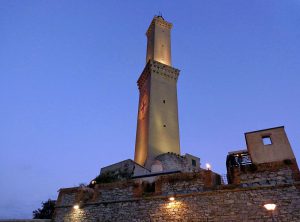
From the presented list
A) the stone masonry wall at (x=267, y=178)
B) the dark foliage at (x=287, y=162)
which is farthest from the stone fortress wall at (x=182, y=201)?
the dark foliage at (x=287, y=162)

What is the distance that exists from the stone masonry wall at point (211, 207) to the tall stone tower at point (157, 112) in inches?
386

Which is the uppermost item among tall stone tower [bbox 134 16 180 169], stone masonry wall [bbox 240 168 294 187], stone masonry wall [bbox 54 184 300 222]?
tall stone tower [bbox 134 16 180 169]

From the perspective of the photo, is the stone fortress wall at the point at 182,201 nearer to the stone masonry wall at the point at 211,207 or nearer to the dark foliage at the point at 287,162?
the stone masonry wall at the point at 211,207

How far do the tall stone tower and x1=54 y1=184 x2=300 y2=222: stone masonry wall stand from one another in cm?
981

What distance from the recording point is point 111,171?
1897 centimetres

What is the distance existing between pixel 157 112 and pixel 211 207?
51.0 ft

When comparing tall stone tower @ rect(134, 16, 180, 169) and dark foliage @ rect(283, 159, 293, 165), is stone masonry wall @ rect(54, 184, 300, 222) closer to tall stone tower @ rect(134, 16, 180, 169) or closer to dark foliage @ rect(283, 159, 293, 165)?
dark foliage @ rect(283, 159, 293, 165)

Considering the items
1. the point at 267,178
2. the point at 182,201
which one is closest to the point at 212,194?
the point at 182,201

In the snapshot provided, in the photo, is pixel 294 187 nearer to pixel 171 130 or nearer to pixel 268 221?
pixel 268 221

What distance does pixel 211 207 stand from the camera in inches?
398

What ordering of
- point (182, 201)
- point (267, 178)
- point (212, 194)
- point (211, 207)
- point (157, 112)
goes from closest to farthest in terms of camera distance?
point (267, 178), point (211, 207), point (212, 194), point (182, 201), point (157, 112)

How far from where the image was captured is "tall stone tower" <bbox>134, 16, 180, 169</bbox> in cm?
2330

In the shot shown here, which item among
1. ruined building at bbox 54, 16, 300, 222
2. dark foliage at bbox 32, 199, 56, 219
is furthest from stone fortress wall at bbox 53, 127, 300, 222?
dark foliage at bbox 32, 199, 56, 219

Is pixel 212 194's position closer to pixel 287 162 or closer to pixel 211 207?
pixel 211 207
